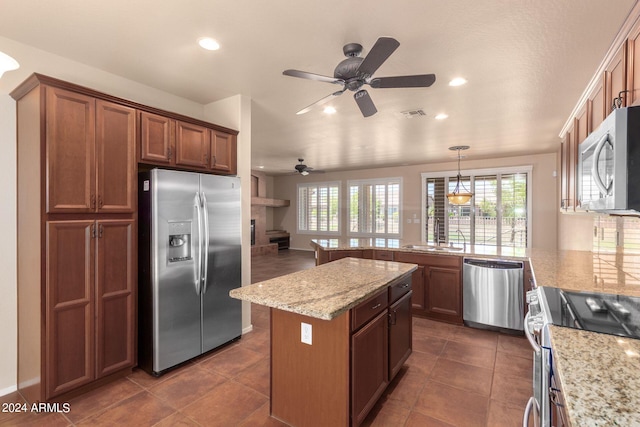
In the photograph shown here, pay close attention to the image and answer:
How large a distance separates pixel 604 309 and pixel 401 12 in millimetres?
1933

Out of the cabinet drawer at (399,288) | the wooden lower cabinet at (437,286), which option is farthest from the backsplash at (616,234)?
the cabinet drawer at (399,288)

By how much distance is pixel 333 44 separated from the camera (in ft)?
7.16

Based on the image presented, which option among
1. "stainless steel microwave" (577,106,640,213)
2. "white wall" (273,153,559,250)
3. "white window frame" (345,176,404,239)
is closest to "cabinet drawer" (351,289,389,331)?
"stainless steel microwave" (577,106,640,213)

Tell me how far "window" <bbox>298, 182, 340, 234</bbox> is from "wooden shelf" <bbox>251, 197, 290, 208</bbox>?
52 centimetres

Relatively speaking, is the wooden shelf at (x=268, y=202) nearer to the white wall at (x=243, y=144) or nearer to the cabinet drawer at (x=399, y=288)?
the white wall at (x=243, y=144)

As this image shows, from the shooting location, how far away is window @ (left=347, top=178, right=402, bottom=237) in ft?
26.9

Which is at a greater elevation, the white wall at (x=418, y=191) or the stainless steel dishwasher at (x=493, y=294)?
the white wall at (x=418, y=191)

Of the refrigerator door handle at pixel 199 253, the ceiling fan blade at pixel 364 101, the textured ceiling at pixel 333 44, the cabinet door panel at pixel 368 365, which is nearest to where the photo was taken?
the cabinet door panel at pixel 368 365

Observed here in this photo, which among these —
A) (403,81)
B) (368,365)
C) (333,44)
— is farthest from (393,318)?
(333,44)

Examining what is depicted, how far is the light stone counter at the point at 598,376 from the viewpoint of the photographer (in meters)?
0.71

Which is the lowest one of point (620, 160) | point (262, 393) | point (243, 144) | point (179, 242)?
point (262, 393)

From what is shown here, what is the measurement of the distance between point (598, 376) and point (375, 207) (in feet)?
25.4

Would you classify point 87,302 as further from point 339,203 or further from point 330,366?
point 339,203

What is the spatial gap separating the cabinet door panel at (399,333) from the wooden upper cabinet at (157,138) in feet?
7.32
